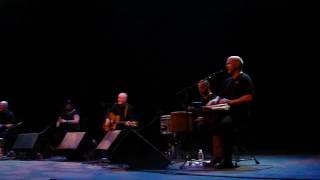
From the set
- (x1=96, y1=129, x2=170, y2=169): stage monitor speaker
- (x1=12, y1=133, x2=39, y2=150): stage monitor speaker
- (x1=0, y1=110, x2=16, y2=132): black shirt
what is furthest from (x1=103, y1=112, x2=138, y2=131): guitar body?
(x1=0, y1=110, x2=16, y2=132): black shirt

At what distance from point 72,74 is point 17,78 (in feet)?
5.28

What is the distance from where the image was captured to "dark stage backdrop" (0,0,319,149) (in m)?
11.0

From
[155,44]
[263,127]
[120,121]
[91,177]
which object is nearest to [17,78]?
[155,44]

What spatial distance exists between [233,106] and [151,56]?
20.7 feet

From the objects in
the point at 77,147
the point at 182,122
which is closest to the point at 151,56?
the point at 77,147

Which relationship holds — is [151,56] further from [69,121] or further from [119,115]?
[119,115]

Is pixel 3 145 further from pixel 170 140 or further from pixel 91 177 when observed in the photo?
pixel 91 177

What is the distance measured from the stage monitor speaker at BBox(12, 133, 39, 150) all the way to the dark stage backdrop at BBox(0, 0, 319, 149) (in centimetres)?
203

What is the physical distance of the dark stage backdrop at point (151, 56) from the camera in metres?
11.0

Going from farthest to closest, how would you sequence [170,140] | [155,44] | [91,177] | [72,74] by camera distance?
[72,74], [155,44], [170,140], [91,177]

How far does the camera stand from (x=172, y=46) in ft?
40.0

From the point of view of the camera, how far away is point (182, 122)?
6867 mm

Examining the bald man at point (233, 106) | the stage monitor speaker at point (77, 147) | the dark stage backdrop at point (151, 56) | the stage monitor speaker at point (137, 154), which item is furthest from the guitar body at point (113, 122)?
the dark stage backdrop at point (151, 56)

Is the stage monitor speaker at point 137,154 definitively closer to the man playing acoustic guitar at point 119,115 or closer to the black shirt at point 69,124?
the man playing acoustic guitar at point 119,115
